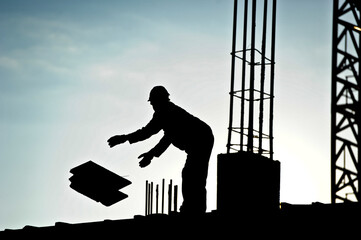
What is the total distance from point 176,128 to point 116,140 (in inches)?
40.6

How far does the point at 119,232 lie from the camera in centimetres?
834

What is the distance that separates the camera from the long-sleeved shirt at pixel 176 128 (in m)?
9.73

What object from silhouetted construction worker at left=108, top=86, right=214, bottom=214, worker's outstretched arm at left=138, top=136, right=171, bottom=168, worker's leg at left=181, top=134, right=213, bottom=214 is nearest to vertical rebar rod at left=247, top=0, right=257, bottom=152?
silhouetted construction worker at left=108, top=86, right=214, bottom=214

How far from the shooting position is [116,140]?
32.7 ft

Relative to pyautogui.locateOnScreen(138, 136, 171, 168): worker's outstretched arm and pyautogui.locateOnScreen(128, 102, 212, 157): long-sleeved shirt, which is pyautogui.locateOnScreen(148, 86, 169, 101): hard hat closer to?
pyautogui.locateOnScreen(128, 102, 212, 157): long-sleeved shirt

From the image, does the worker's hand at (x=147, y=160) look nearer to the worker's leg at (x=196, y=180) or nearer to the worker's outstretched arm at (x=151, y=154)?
the worker's outstretched arm at (x=151, y=154)

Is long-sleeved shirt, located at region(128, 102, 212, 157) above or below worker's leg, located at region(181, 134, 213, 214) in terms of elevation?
above

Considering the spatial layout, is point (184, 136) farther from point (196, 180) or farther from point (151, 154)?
point (196, 180)

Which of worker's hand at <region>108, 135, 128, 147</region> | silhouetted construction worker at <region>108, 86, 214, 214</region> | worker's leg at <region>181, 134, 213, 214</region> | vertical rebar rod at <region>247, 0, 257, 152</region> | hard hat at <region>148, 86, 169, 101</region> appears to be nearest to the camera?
worker's leg at <region>181, 134, 213, 214</region>

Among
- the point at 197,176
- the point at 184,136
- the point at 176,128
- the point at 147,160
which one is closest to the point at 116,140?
the point at 147,160

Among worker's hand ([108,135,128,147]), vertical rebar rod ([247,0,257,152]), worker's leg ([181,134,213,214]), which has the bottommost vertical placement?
worker's leg ([181,134,213,214])

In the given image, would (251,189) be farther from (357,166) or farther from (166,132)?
(166,132)

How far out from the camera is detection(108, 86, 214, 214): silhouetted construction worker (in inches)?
378

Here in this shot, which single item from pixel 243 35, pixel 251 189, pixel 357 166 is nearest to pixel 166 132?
pixel 251 189
